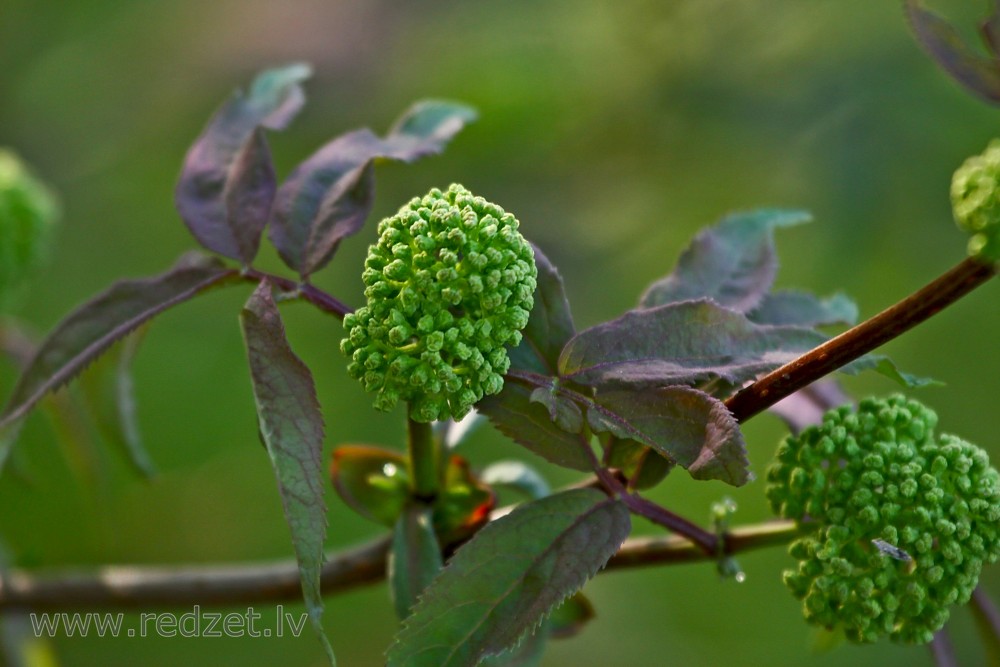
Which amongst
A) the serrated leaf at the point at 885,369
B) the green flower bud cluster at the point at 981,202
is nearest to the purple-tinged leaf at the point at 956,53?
the green flower bud cluster at the point at 981,202

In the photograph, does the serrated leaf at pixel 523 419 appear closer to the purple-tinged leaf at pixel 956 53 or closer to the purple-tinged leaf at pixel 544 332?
the purple-tinged leaf at pixel 544 332

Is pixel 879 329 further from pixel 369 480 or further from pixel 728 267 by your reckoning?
pixel 369 480

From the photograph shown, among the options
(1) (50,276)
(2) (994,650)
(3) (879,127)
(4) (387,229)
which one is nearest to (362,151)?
(4) (387,229)

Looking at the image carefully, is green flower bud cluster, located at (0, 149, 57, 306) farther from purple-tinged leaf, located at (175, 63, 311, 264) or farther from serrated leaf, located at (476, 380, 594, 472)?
serrated leaf, located at (476, 380, 594, 472)

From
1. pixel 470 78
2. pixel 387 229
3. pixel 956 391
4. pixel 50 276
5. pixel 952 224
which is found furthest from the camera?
pixel 50 276

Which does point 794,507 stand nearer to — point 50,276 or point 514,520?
point 514,520

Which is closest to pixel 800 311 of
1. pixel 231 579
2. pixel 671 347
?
pixel 671 347

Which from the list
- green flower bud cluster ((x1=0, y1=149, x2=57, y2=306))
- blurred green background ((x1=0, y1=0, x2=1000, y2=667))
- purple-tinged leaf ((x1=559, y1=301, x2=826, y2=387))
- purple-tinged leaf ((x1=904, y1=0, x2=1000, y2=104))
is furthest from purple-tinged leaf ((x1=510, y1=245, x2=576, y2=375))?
blurred green background ((x1=0, y1=0, x2=1000, y2=667))
